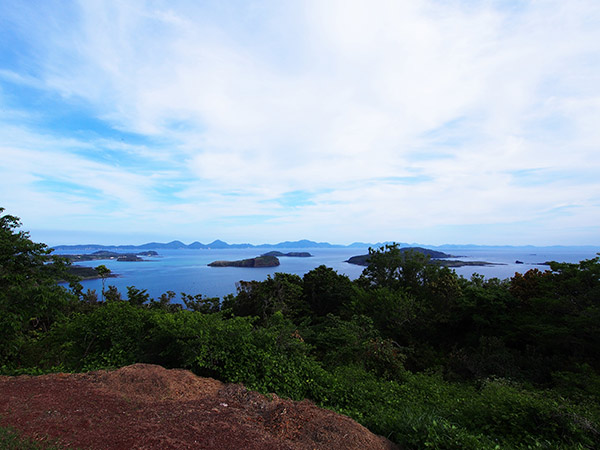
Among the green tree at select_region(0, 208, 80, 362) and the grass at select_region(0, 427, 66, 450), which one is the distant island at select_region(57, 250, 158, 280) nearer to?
the green tree at select_region(0, 208, 80, 362)

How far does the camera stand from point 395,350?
35.3ft

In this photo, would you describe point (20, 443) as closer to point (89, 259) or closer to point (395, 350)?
point (395, 350)

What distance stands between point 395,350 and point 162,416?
8728 mm

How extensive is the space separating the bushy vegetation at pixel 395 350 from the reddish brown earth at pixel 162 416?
0.81 meters

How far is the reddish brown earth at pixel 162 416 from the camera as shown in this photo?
3.43 m

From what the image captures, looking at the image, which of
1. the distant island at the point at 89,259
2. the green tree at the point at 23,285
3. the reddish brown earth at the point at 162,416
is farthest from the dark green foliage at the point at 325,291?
the reddish brown earth at the point at 162,416

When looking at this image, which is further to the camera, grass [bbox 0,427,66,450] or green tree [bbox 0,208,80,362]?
green tree [bbox 0,208,80,362]


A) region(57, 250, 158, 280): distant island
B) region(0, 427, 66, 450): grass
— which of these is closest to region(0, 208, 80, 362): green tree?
region(57, 250, 158, 280): distant island

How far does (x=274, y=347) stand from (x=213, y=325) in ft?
4.65

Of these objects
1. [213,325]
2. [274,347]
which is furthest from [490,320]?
[213,325]

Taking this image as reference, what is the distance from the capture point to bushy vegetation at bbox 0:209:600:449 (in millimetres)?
4535

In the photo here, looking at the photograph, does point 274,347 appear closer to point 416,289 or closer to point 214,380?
point 214,380

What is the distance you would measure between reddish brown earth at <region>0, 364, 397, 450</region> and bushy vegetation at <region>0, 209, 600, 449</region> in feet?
2.66

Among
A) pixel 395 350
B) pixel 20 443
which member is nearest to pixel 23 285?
pixel 20 443
